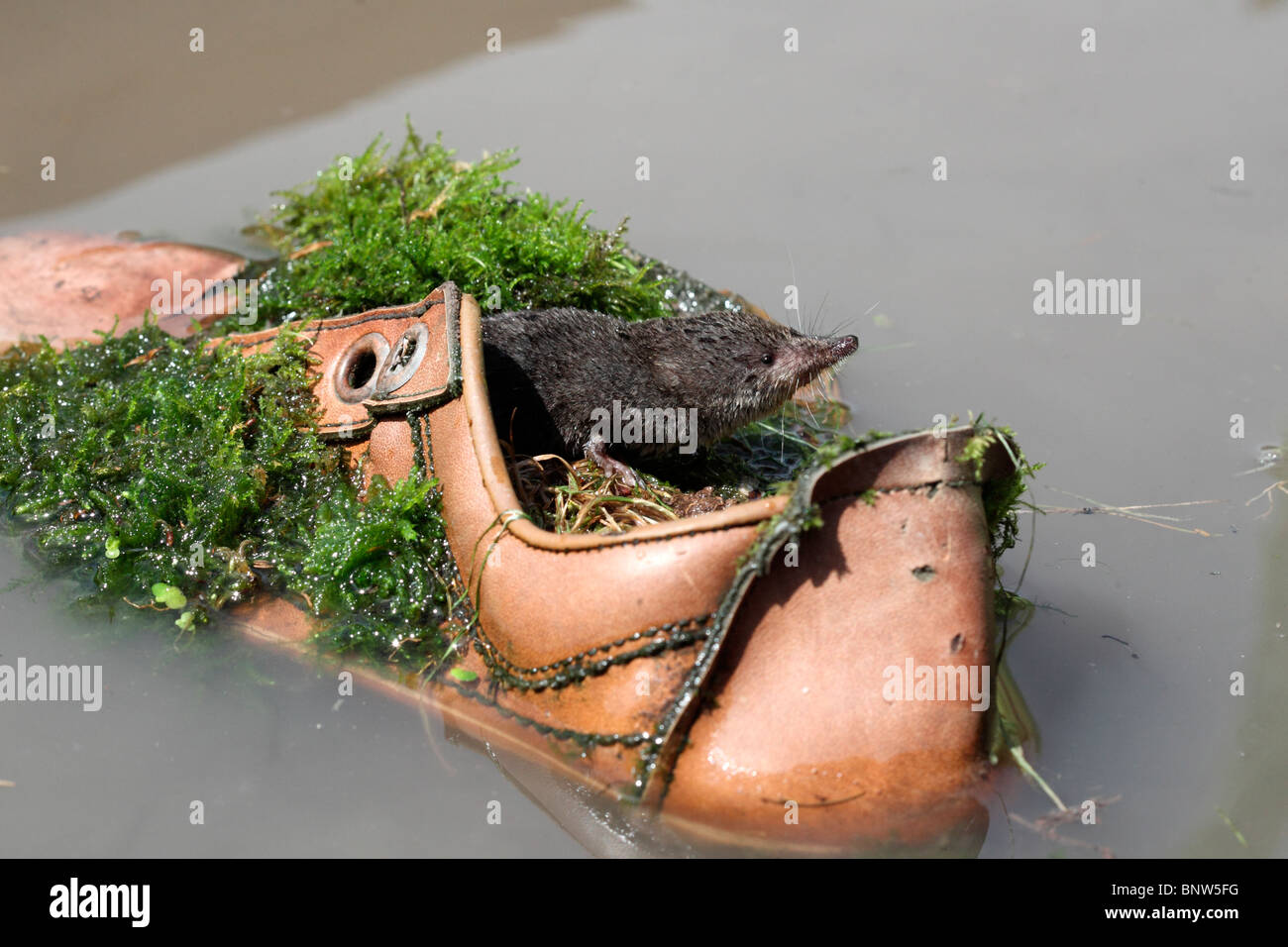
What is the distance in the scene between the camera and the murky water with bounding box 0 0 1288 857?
10.6 ft

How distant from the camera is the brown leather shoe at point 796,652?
2.89m

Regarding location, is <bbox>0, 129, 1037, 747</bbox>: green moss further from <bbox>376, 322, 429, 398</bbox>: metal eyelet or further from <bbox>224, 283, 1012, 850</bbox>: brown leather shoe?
<bbox>376, 322, 429, 398</bbox>: metal eyelet

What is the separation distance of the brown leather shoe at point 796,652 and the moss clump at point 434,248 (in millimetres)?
1985

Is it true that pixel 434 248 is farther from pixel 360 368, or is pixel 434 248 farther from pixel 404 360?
pixel 404 360

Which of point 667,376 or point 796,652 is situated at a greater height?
point 667,376

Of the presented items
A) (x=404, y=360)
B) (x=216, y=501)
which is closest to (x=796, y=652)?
(x=404, y=360)

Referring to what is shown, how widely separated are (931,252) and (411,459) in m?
3.65

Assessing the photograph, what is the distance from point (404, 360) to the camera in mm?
3799

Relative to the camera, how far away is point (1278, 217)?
621cm

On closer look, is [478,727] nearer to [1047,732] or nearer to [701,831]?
[701,831]

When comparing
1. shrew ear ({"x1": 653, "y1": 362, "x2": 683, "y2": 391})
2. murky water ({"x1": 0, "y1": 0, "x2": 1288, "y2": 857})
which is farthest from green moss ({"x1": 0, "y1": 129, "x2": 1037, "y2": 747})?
shrew ear ({"x1": 653, "y1": 362, "x2": 683, "y2": 391})

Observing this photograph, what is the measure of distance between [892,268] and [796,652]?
3602 mm
